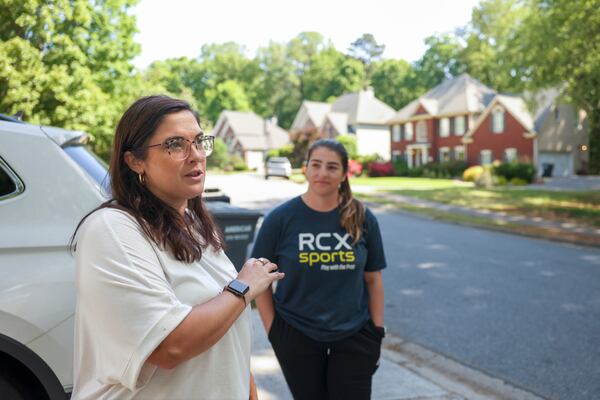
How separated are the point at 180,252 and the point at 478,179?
32664 mm

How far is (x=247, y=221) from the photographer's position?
5.13 meters

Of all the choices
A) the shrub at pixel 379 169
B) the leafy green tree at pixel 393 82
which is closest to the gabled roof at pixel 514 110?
the shrub at pixel 379 169

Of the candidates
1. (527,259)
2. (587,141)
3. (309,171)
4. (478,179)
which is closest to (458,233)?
(527,259)

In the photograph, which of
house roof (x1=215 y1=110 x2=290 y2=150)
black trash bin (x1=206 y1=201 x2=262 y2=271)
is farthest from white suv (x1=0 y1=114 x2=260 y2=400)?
house roof (x1=215 y1=110 x2=290 y2=150)

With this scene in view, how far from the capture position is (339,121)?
63.1 m

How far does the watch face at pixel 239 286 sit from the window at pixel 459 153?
156 feet

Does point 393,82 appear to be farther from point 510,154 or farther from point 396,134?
point 510,154

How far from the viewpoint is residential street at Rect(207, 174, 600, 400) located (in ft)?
16.2

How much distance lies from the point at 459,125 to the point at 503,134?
5.94 metres

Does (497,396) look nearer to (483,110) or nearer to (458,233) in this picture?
(458,233)

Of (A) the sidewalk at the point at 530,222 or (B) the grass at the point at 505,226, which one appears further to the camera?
(A) the sidewalk at the point at 530,222

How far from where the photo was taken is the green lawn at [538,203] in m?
16.7

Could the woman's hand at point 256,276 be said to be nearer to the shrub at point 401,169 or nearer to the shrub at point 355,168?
the shrub at point 355,168

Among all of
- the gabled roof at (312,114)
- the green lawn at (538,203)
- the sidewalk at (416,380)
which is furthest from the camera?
the gabled roof at (312,114)
